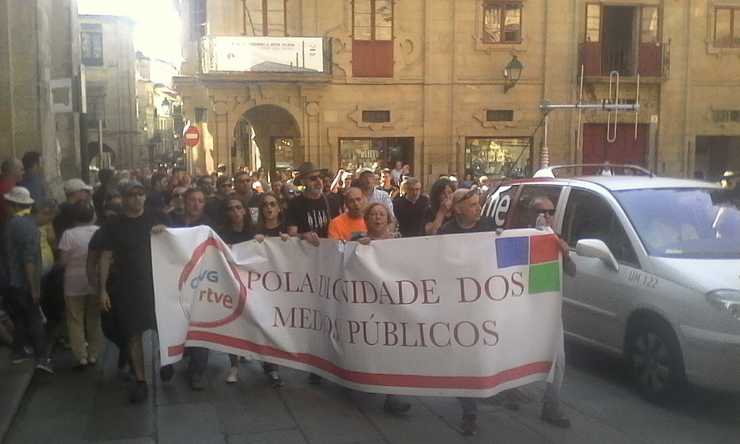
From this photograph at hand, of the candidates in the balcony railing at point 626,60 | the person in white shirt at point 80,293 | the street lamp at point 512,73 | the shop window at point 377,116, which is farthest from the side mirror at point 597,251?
the balcony railing at point 626,60

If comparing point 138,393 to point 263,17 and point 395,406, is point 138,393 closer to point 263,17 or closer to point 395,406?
point 395,406

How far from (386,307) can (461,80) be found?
67.0 ft

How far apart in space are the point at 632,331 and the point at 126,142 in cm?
5428

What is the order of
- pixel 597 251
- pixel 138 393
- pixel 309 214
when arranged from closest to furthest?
pixel 138 393 < pixel 597 251 < pixel 309 214

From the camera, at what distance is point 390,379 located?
5.66 meters

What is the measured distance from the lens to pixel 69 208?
24.4 feet

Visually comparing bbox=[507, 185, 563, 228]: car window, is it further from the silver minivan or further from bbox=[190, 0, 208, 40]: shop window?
bbox=[190, 0, 208, 40]: shop window

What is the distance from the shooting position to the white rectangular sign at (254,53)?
23120mm

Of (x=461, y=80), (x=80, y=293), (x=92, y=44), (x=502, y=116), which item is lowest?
(x=80, y=293)

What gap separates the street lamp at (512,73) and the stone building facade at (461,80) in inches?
1.6

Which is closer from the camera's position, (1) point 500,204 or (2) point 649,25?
(1) point 500,204

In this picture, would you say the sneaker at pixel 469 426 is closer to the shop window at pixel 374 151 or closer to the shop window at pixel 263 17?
the shop window at pixel 374 151

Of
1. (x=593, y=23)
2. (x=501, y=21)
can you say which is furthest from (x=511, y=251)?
(x=593, y=23)

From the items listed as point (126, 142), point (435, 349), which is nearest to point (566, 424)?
point (435, 349)
